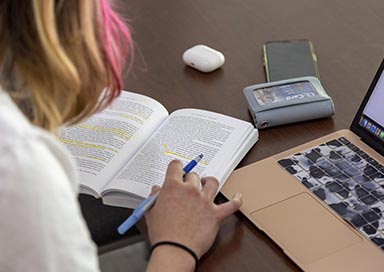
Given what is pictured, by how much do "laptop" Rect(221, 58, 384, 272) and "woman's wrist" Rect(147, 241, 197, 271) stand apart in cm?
12

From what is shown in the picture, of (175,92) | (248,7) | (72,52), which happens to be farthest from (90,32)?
(248,7)

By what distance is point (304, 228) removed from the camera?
3.05 feet

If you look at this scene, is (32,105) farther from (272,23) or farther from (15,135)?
(272,23)

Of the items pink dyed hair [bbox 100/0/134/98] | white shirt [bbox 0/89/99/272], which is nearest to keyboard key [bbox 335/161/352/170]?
pink dyed hair [bbox 100/0/134/98]

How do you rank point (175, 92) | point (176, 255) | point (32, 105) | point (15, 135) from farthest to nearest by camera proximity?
point (175, 92), point (176, 255), point (32, 105), point (15, 135)

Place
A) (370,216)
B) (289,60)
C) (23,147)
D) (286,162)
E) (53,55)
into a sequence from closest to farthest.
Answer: (23,147) < (53,55) < (370,216) < (286,162) < (289,60)

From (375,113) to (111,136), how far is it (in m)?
0.43

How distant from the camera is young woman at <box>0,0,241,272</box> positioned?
55 cm

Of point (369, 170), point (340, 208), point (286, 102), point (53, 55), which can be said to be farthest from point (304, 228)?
point (53, 55)

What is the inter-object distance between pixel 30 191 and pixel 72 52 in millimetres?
238

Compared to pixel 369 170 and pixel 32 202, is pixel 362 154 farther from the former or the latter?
pixel 32 202

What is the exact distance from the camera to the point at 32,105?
0.71m

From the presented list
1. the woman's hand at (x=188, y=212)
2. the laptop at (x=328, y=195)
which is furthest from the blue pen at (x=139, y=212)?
the laptop at (x=328, y=195)

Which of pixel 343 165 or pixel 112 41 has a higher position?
pixel 112 41
